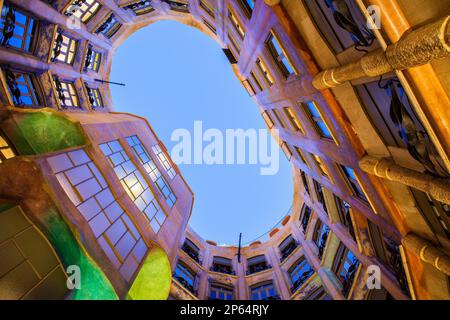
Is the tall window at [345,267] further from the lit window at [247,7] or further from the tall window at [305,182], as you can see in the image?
the lit window at [247,7]

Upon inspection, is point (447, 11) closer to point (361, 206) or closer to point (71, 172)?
point (361, 206)

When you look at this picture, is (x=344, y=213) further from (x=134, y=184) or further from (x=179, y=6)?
(x=179, y=6)

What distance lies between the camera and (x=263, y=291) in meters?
22.3

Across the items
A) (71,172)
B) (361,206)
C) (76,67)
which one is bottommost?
(361,206)

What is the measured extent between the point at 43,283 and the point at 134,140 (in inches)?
451

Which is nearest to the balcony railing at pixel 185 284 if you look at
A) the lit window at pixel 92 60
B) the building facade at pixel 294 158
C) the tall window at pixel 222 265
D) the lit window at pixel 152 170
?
the building facade at pixel 294 158

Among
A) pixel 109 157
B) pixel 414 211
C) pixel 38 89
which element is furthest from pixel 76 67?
pixel 414 211

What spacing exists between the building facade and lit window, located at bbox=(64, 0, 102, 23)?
13 cm

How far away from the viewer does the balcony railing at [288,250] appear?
24.1 metres

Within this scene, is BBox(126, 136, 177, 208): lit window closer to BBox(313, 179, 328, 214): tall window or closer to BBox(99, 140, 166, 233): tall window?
BBox(99, 140, 166, 233): tall window

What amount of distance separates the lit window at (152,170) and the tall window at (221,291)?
10089 millimetres

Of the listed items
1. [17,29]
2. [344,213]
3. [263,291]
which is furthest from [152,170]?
[263,291]

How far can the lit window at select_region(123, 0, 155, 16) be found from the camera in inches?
909
